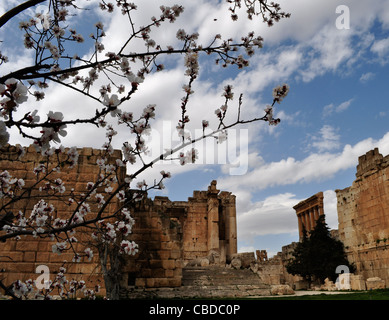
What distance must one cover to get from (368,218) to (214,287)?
1123 cm

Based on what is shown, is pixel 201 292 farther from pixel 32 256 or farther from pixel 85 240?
pixel 32 256

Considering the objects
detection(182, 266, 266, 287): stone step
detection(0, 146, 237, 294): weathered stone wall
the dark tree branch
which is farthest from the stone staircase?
the dark tree branch

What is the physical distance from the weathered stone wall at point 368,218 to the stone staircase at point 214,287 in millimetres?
7563

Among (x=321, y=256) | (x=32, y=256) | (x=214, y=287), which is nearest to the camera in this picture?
(x=32, y=256)

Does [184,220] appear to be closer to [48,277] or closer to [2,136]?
[48,277]

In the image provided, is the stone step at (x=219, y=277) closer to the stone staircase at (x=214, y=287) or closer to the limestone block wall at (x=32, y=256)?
the stone staircase at (x=214, y=287)

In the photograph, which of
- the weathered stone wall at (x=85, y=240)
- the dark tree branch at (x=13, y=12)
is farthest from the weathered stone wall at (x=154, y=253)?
the dark tree branch at (x=13, y=12)

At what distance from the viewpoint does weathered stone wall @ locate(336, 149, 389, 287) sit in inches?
698

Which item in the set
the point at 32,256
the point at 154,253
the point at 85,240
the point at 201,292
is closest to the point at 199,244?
the point at 201,292

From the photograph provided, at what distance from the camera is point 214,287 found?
1296 centimetres

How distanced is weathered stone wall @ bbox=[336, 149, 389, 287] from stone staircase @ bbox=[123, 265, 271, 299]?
7.56m

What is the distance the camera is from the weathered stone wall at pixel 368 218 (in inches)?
698

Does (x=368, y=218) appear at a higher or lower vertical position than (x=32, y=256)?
higher

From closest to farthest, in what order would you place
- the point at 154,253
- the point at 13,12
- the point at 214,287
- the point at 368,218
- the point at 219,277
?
1. the point at 13,12
2. the point at 154,253
3. the point at 214,287
4. the point at 219,277
5. the point at 368,218
